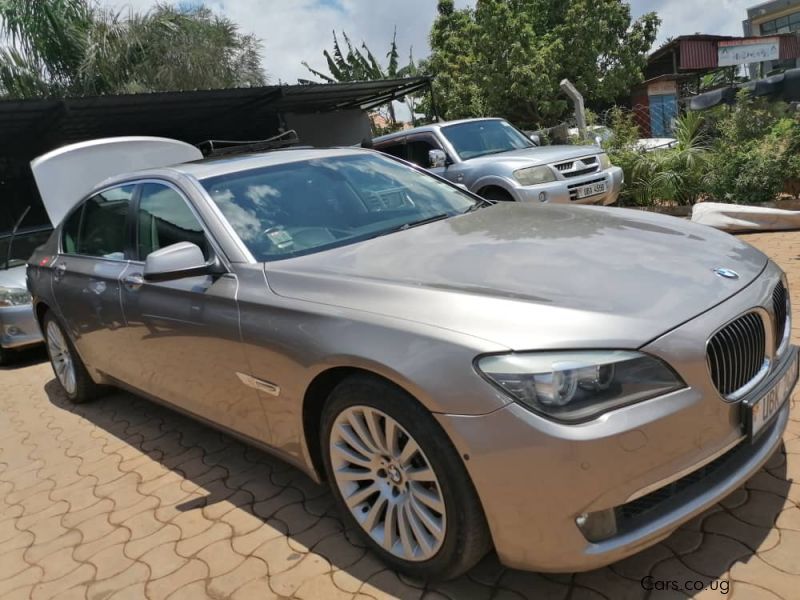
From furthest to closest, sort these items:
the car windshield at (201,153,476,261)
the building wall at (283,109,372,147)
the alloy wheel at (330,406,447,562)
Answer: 1. the building wall at (283,109,372,147)
2. the car windshield at (201,153,476,261)
3. the alloy wheel at (330,406,447,562)

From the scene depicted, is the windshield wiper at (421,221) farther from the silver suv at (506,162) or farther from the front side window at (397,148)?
the front side window at (397,148)

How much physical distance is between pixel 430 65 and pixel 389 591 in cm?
3001

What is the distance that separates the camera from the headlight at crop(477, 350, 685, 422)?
5.98ft

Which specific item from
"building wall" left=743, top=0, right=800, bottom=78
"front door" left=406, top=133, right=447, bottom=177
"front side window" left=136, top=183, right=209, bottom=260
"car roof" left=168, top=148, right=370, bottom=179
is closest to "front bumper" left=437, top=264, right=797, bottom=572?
"front side window" left=136, top=183, right=209, bottom=260

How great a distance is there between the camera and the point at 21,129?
12.8m

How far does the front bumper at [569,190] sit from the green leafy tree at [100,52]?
11782mm

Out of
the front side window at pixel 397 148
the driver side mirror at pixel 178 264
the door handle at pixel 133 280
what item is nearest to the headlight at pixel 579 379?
the driver side mirror at pixel 178 264

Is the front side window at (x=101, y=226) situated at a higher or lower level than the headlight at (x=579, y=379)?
higher

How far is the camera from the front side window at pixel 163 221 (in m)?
3.06

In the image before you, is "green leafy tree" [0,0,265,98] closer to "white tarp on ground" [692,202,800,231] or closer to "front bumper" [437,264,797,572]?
"white tarp on ground" [692,202,800,231]

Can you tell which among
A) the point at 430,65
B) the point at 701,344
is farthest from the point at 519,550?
the point at 430,65

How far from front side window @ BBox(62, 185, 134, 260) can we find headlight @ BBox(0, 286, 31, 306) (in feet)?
8.00

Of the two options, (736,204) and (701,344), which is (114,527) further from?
(736,204)

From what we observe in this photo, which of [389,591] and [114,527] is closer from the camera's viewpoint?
[389,591]
